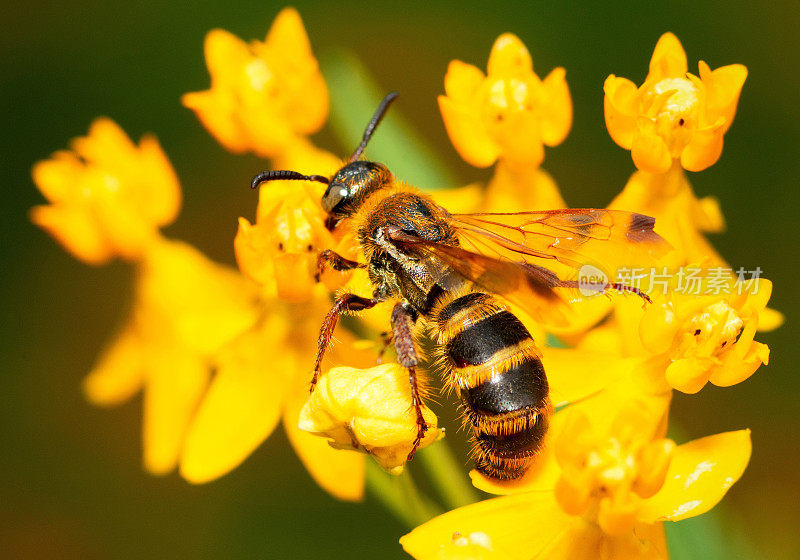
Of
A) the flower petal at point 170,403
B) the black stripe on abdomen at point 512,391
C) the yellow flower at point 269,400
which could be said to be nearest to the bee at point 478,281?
the black stripe on abdomen at point 512,391

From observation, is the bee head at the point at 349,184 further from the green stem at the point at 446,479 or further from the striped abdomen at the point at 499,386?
the green stem at the point at 446,479

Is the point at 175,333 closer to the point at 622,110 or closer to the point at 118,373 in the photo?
the point at 118,373

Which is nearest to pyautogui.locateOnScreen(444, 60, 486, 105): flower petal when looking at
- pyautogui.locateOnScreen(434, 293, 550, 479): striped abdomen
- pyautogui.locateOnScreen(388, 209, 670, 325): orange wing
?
pyautogui.locateOnScreen(388, 209, 670, 325): orange wing

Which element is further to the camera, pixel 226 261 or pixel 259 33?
pixel 259 33

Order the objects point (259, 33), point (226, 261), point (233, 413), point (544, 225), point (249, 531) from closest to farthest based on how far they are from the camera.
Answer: point (544, 225), point (233, 413), point (249, 531), point (226, 261), point (259, 33)

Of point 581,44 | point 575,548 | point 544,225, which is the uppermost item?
point 581,44

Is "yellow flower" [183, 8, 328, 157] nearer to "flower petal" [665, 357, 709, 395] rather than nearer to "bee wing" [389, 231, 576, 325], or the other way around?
"bee wing" [389, 231, 576, 325]

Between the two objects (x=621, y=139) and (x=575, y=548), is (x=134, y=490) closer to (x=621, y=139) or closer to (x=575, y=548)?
(x=575, y=548)

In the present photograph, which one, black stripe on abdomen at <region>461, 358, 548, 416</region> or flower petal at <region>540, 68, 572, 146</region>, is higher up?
flower petal at <region>540, 68, 572, 146</region>

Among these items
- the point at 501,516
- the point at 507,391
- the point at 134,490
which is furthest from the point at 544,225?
the point at 134,490
